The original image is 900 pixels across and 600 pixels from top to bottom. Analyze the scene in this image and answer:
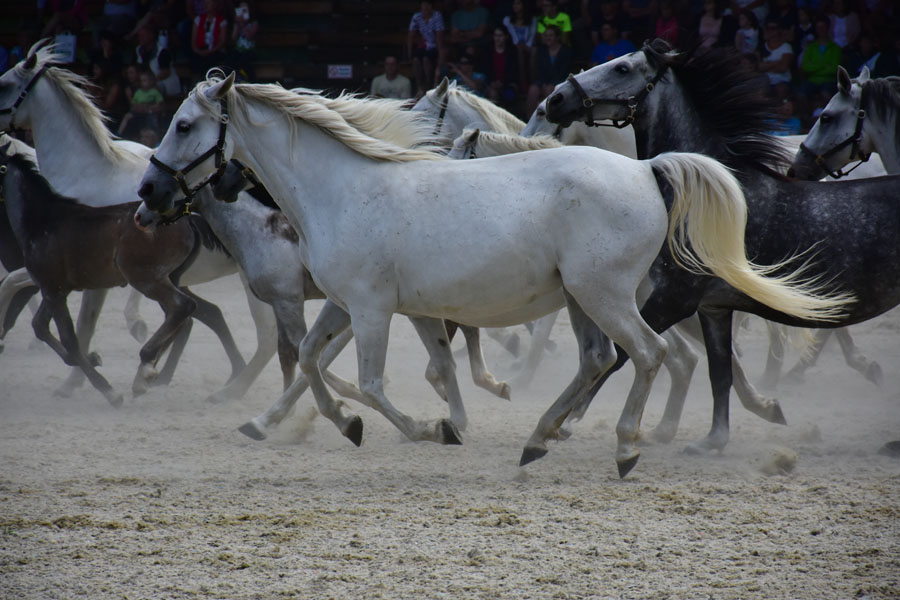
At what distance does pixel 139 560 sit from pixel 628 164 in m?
2.68

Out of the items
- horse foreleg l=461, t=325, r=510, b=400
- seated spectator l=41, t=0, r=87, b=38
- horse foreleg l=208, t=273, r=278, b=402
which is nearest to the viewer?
horse foreleg l=461, t=325, r=510, b=400

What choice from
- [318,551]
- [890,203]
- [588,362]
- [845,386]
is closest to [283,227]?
[588,362]

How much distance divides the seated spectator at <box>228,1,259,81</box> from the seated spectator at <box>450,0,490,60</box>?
8.94ft

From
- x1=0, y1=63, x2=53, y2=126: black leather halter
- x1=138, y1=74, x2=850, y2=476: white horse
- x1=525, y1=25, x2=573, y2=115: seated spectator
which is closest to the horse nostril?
x1=138, y1=74, x2=850, y2=476: white horse

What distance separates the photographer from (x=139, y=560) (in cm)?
339

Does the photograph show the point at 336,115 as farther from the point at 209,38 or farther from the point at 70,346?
the point at 209,38

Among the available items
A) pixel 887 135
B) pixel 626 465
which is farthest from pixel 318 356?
pixel 887 135

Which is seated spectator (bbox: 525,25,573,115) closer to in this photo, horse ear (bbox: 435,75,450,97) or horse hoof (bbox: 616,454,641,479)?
horse ear (bbox: 435,75,450,97)

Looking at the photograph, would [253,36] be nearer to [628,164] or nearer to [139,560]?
[628,164]

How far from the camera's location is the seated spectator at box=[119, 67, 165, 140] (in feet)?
40.6

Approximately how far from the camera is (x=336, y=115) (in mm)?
4719

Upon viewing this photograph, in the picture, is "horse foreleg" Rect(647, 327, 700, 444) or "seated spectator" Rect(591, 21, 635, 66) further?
"seated spectator" Rect(591, 21, 635, 66)

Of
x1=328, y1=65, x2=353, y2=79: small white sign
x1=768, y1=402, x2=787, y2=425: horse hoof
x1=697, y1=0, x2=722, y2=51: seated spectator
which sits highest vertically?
x1=697, y1=0, x2=722, y2=51: seated spectator

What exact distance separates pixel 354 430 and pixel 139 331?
A: 162 inches
